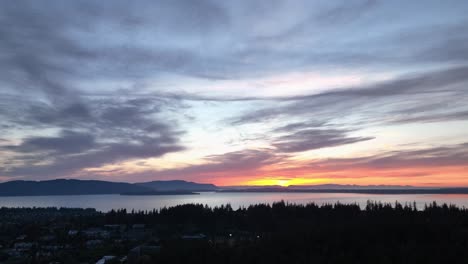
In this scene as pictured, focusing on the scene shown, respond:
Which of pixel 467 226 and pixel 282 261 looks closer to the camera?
pixel 282 261

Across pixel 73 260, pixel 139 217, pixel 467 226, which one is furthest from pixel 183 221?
pixel 467 226

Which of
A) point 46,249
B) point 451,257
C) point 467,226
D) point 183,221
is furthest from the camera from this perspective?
point 183,221

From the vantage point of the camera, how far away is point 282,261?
1952 centimetres

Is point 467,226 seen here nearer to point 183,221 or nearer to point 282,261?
point 282,261

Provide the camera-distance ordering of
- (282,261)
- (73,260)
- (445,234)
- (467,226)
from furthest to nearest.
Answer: (73,260), (467,226), (445,234), (282,261)

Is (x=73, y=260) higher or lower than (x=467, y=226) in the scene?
lower

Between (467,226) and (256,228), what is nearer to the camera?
(467,226)

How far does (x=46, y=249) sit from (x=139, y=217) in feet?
79.9

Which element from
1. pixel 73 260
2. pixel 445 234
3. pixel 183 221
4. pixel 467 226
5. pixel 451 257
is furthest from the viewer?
pixel 183 221

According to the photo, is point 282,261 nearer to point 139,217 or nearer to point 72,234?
point 72,234

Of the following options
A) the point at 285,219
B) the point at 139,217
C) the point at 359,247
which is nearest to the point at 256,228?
the point at 285,219

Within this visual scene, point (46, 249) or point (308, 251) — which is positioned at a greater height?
point (308, 251)

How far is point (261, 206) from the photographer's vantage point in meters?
69.1

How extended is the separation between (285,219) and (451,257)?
40.5m
